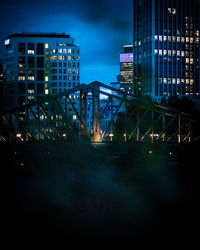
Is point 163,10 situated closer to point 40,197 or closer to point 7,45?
point 7,45

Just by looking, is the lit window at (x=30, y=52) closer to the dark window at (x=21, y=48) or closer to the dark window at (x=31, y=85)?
the dark window at (x=21, y=48)

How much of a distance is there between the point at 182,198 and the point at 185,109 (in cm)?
5155

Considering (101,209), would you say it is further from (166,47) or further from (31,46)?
(31,46)

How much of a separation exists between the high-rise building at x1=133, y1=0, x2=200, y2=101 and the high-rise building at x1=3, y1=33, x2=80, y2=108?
96.2 ft

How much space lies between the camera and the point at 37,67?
144 m

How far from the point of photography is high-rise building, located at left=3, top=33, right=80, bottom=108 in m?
141

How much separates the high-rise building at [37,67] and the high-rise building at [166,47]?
2932 cm

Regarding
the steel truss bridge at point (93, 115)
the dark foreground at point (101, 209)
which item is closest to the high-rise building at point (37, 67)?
the steel truss bridge at point (93, 115)

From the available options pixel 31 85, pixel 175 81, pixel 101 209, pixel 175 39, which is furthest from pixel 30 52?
pixel 101 209

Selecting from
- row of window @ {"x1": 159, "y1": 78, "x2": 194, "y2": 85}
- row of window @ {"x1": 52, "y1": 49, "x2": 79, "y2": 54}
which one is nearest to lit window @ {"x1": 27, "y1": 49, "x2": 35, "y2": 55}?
row of window @ {"x1": 52, "y1": 49, "x2": 79, "y2": 54}

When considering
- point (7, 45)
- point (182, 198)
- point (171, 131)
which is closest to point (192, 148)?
point (171, 131)

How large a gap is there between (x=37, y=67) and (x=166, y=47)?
188 feet

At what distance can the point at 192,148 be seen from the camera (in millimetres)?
50969

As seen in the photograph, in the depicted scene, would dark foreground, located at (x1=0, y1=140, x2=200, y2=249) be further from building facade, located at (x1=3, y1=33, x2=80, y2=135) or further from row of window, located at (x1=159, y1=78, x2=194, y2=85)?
building facade, located at (x1=3, y1=33, x2=80, y2=135)
